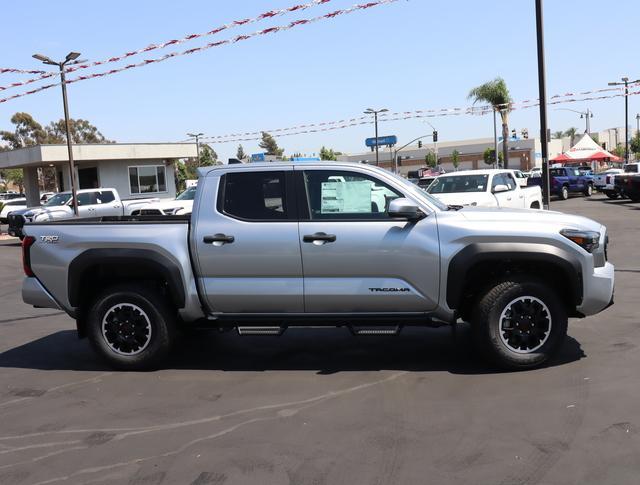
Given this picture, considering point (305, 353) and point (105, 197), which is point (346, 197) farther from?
point (105, 197)

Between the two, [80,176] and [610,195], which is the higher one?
[80,176]

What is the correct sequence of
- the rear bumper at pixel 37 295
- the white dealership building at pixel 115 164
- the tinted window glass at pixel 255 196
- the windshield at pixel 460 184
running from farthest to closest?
the white dealership building at pixel 115 164 < the windshield at pixel 460 184 < the rear bumper at pixel 37 295 < the tinted window glass at pixel 255 196

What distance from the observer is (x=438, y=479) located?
367 centimetres

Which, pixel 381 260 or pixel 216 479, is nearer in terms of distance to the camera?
pixel 216 479

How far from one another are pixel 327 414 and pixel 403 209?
179 cm

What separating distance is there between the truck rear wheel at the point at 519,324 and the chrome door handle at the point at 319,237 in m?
1.40

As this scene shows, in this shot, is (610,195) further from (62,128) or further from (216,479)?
(62,128)

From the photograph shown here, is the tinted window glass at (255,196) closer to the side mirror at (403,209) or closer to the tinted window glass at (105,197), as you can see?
the side mirror at (403,209)

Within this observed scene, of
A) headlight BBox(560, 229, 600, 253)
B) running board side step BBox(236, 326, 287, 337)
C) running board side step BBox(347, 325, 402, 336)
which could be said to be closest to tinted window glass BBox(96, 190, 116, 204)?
running board side step BBox(236, 326, 287, 337)

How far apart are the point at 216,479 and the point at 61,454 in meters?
1.18

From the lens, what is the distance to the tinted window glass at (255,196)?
227 inches

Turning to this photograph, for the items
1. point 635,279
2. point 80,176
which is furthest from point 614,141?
point 635,279

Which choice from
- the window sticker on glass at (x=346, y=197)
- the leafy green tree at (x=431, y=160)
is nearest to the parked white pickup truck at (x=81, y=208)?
the window sticker on glass at (x=346, y=197)

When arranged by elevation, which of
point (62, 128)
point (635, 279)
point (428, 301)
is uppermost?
point (62, 128)
